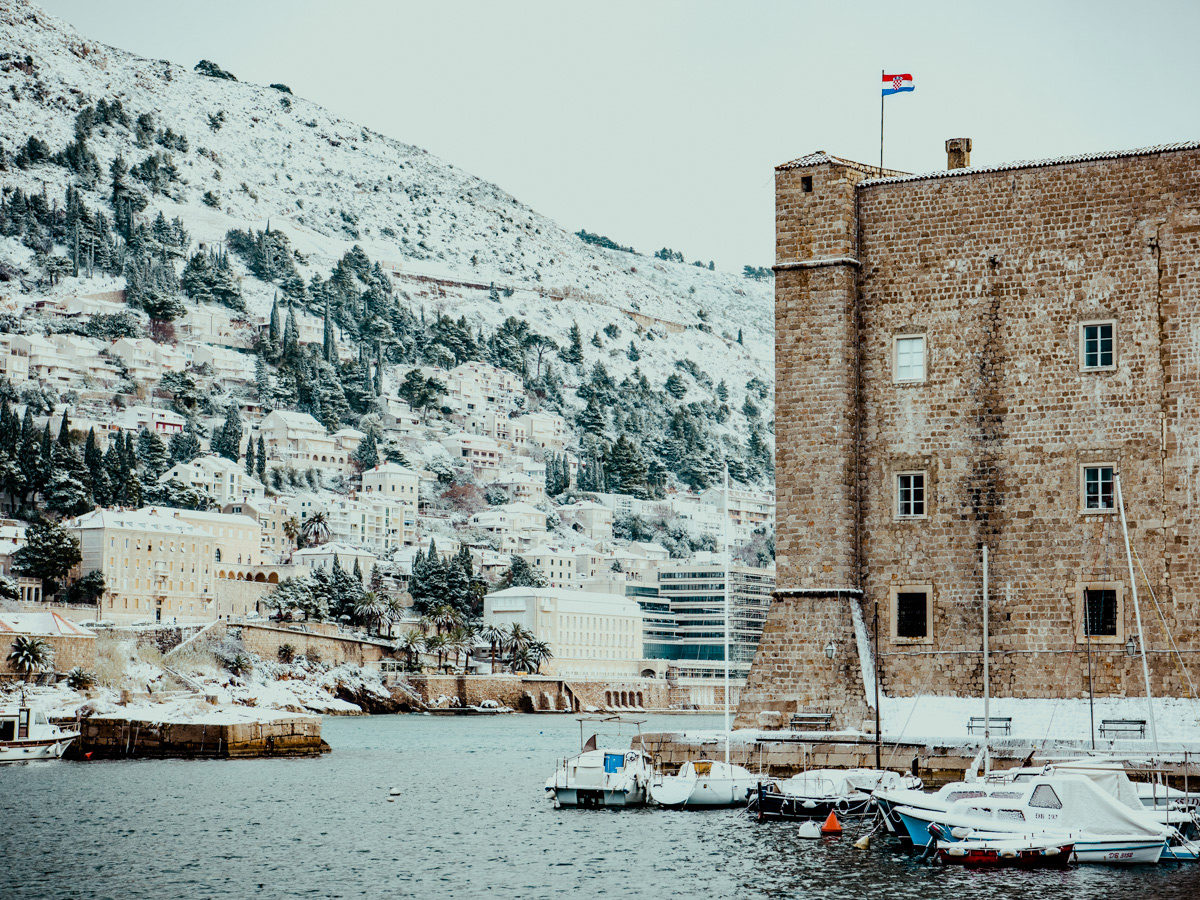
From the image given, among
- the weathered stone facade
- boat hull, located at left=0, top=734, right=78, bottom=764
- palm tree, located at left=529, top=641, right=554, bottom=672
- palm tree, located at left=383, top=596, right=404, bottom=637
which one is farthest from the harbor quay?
palm tree, located at left=529, top=641, right=554, bottom=672

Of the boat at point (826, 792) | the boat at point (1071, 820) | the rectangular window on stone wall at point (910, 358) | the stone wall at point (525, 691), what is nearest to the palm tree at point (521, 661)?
the stone wall at point (525, 691)

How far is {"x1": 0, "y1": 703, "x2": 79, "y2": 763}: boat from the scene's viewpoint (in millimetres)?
Answer: 61688

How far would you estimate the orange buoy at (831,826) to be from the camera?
109 ft

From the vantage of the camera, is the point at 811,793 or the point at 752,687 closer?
the point at 811,793

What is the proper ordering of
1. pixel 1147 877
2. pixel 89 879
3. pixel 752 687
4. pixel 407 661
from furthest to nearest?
pixel 407 661 < pixel 752 687 < pixel 89 879 < pixel 1147 877

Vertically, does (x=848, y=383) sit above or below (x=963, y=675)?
above

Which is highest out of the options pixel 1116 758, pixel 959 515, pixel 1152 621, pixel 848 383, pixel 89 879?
pixel 848 383

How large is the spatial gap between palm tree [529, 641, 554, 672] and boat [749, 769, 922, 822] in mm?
116593

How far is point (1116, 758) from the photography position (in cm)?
3108

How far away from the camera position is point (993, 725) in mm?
35062

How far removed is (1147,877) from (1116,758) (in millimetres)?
3904

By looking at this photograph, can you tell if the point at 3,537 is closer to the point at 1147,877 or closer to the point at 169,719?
the point at 169,719

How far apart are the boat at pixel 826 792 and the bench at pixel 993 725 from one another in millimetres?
2471

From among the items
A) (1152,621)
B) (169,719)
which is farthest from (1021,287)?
(169,719)
